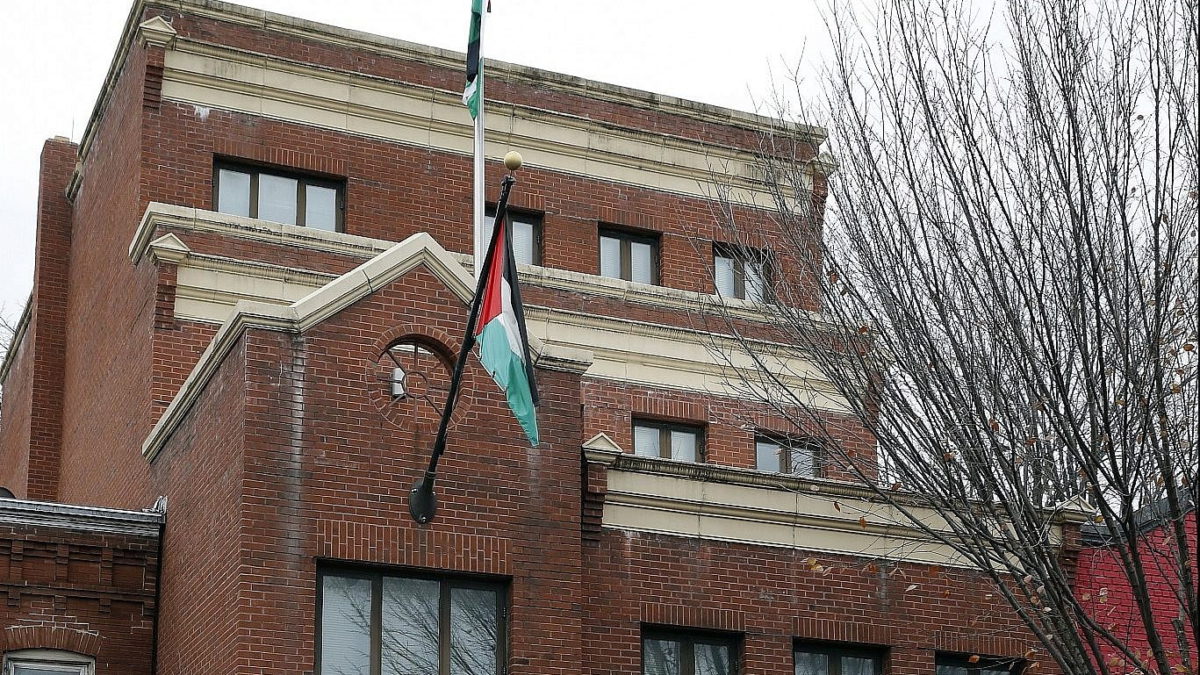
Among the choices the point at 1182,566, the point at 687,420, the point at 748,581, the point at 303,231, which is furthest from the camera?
the point at 687,420

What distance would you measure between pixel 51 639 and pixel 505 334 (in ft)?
21.3

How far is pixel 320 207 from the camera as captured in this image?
2708 centimetres

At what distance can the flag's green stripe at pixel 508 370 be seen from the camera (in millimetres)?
17016

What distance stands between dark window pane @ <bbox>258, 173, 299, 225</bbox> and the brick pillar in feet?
19.1

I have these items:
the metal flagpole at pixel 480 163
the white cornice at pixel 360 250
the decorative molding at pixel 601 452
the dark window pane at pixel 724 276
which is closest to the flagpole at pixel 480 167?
the metal flagpole at pixel 480 163

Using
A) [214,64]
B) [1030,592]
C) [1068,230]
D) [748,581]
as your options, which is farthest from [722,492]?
[214,64]

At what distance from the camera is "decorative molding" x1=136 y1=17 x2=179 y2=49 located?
26062 millimetres

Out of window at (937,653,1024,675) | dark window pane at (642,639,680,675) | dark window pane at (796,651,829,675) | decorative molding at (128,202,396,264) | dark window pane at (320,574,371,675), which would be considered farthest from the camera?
decorative molding at (128,202,396,264)

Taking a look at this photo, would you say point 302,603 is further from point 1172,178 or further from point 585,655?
point 1172,178

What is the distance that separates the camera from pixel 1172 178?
53.8 ft

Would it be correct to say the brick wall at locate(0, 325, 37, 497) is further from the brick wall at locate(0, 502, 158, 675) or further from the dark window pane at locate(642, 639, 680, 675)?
the dark window pane at locate(642, 639, 680, 675)

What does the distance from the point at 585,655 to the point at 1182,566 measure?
20.4ft

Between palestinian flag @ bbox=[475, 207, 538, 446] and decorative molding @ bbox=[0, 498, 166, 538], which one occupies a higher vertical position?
palestinian flag @ bbox=[475, 207, 538, 446]

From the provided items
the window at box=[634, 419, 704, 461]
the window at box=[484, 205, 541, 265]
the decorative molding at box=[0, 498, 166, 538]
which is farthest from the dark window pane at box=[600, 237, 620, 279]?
the decorative molding at box=[0, 498, 166, 538]
